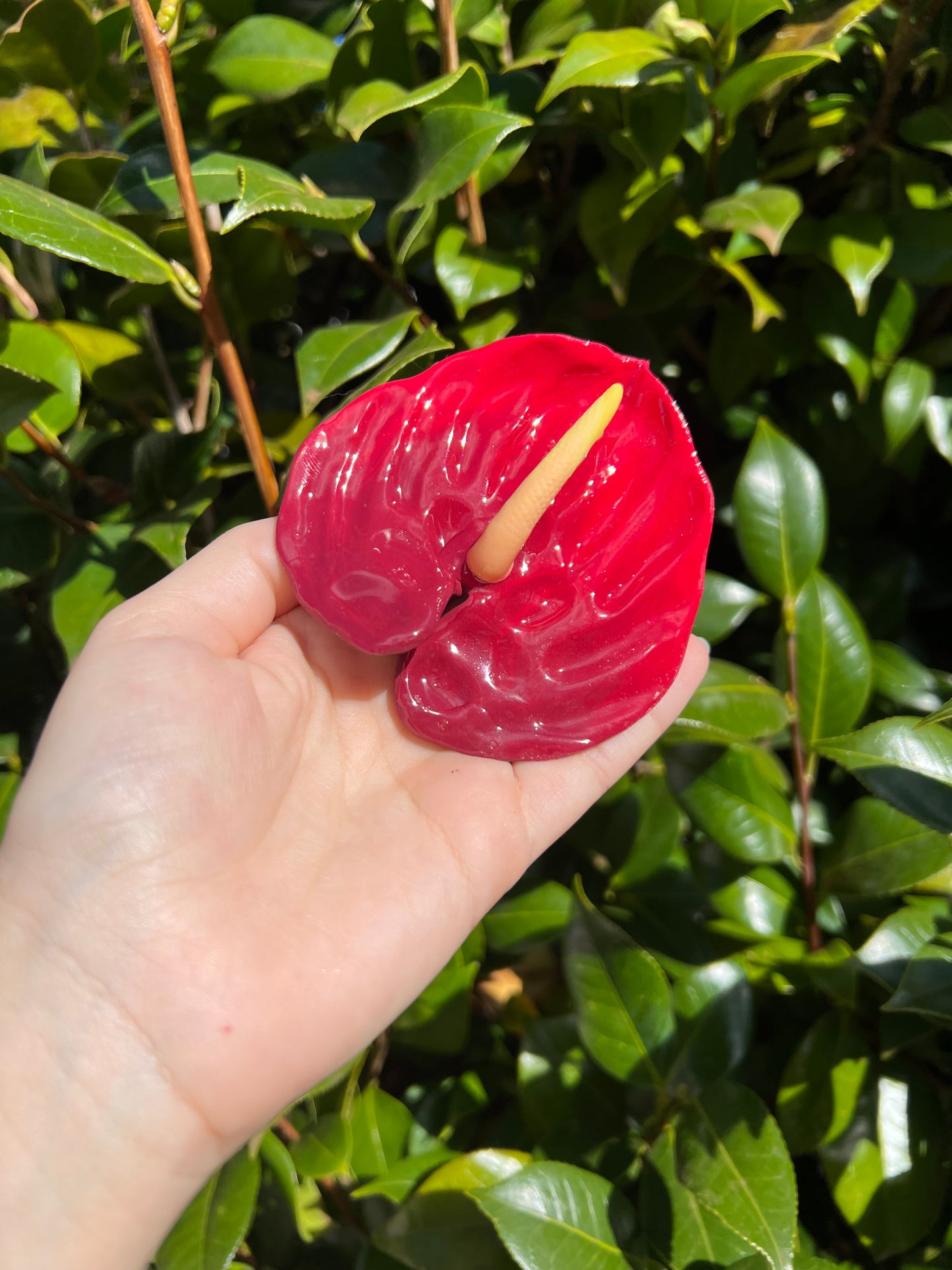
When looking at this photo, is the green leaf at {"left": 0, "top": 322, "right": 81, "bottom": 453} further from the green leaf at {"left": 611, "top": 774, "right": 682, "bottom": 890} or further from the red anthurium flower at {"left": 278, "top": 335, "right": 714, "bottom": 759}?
the green leaf at {"left": 611, "top": 774, "right": 682, "bottom": 890}

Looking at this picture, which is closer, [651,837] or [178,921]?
[178,921]

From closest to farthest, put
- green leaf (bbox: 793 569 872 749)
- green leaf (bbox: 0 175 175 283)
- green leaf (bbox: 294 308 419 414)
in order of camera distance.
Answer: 1. green leaf (bbox: 0 175 175 283)
2. green leaf (bbox: 294 308 419 414)
3. green leaf (bbox: 793 569 872 749)

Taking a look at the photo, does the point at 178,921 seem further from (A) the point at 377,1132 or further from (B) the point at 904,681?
(B) the point at 904,681

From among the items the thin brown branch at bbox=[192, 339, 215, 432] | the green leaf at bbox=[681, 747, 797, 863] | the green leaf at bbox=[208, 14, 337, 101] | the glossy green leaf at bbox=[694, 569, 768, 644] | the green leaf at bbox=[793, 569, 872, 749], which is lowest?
the green leaf at bbox=[681, 747, 797, 863]

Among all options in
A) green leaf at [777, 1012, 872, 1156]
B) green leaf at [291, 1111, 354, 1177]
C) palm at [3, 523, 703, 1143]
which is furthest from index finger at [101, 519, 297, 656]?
green leaf at [777, 1012, 872, 1156]

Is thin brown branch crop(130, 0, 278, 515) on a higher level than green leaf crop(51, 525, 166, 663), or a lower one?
higher

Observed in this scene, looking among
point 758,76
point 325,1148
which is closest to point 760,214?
point 758,76

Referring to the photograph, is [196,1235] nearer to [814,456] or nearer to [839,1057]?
[839,1057]
